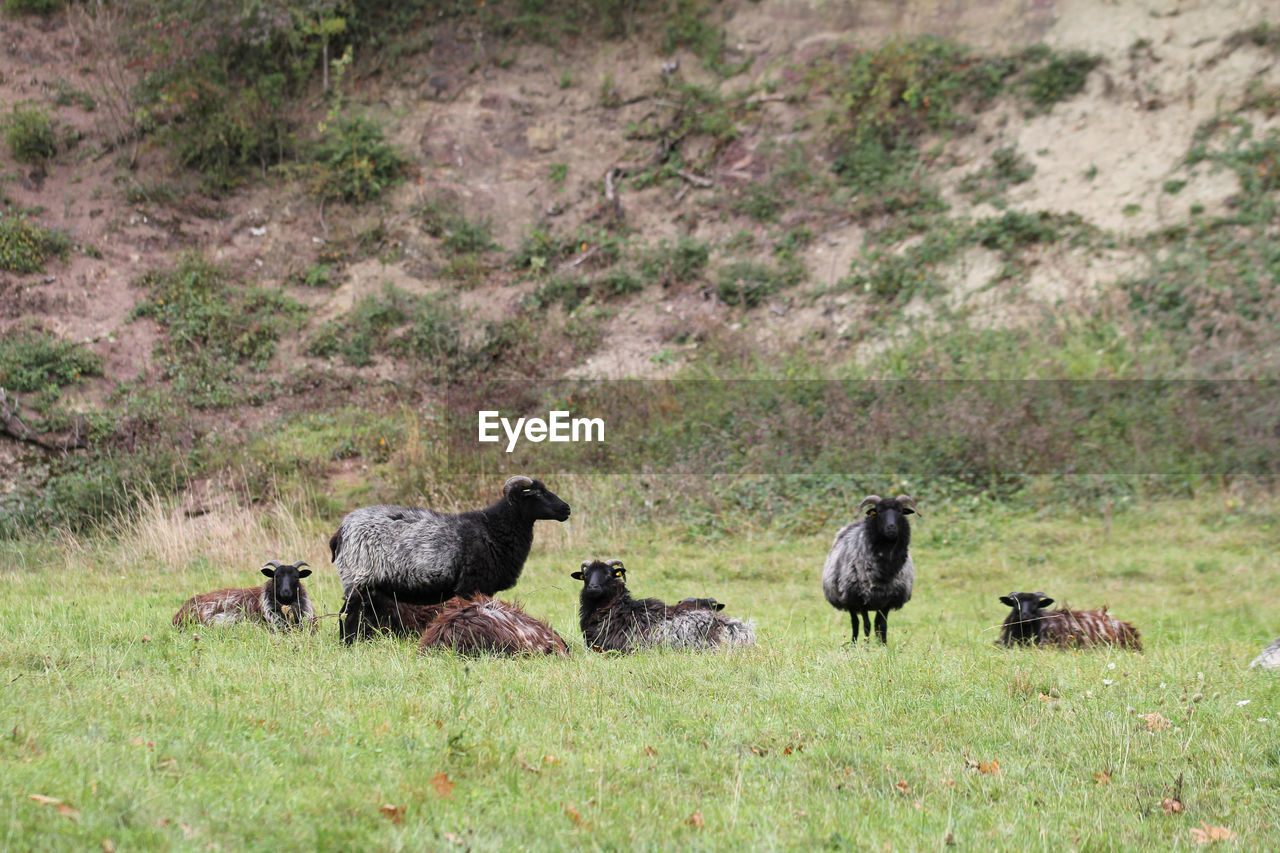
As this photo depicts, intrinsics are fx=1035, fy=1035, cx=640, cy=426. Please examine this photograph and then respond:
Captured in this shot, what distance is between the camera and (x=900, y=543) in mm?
10492

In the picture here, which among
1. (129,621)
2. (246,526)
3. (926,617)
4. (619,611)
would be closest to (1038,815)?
(619,611)

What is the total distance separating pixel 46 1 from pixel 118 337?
14002 millimetres

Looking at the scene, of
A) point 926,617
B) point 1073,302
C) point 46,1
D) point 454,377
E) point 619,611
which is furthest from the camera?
point 46,1

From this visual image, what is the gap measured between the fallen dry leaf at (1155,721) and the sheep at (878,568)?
353 centimetres

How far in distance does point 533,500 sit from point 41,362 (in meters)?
18.4

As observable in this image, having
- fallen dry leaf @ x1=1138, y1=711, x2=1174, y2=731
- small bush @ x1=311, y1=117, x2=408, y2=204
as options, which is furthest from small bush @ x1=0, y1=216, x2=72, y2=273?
fallen dry leaf @ x1=1138, y1=711, x2=1174, y2=731

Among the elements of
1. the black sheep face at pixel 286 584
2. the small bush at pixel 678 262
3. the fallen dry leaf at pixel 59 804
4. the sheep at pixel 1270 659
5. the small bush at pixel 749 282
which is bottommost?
the sheep at pixel 1270 659

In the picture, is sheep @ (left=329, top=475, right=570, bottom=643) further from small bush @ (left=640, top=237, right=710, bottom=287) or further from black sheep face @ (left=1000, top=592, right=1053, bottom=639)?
small bush @ (left=640, top=237, right=710, bottom=287)

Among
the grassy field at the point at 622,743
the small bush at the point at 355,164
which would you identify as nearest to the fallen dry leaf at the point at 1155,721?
the grassy field at the point at 622,743

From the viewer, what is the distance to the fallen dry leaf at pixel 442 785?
4902 millimetres

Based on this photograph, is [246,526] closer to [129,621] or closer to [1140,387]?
[129,621]

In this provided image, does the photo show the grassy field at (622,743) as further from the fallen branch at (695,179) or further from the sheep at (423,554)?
the fallen branch at (695,179)

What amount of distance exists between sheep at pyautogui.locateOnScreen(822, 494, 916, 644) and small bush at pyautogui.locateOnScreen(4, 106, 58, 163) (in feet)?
91.8

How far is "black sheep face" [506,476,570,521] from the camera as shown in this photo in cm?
1039
